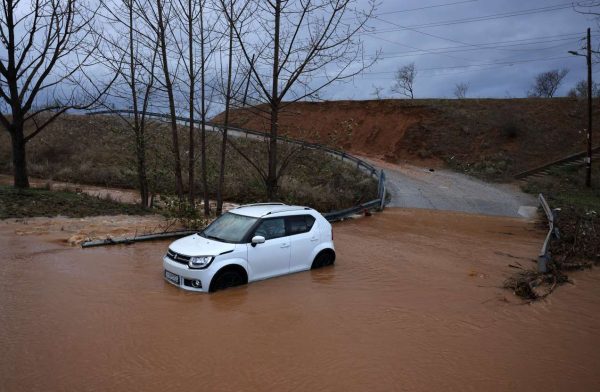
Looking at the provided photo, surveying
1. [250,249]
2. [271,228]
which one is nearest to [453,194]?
[271,228]

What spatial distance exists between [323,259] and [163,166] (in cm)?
1146

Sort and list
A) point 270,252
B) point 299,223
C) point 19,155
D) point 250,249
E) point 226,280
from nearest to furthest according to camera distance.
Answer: point 226,280, point 250,249, point 270,252, point 299,223, point 19,155

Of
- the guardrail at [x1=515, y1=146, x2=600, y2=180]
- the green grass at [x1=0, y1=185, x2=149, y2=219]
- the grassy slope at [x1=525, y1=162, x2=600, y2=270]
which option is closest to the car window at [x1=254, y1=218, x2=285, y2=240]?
the grassy slope at [x1=525, y1=162, x2=600, y2=270]

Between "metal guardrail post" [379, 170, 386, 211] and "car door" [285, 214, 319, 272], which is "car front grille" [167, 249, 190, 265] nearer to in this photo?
"car door" [285, 214, 319, 272]

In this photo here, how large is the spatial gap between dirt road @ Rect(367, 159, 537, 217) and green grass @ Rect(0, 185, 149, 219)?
11679 millimetres

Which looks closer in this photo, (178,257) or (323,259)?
(178,257)

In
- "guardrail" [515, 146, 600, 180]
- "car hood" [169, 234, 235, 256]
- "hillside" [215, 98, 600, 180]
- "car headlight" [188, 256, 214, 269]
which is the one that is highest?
"hillside" [215, 98, 600, 180]

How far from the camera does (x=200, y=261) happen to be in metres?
8.78

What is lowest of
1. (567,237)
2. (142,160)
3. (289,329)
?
(289,329)

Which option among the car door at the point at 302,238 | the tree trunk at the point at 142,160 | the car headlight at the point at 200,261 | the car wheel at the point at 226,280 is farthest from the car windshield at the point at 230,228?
the tree trunk at the point at 142,160

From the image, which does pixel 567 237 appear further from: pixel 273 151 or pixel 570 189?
pixel 570 189

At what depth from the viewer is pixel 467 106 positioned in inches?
1674

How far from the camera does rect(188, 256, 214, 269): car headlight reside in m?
8.75

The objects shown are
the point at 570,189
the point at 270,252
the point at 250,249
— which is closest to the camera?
the point at 250,249
